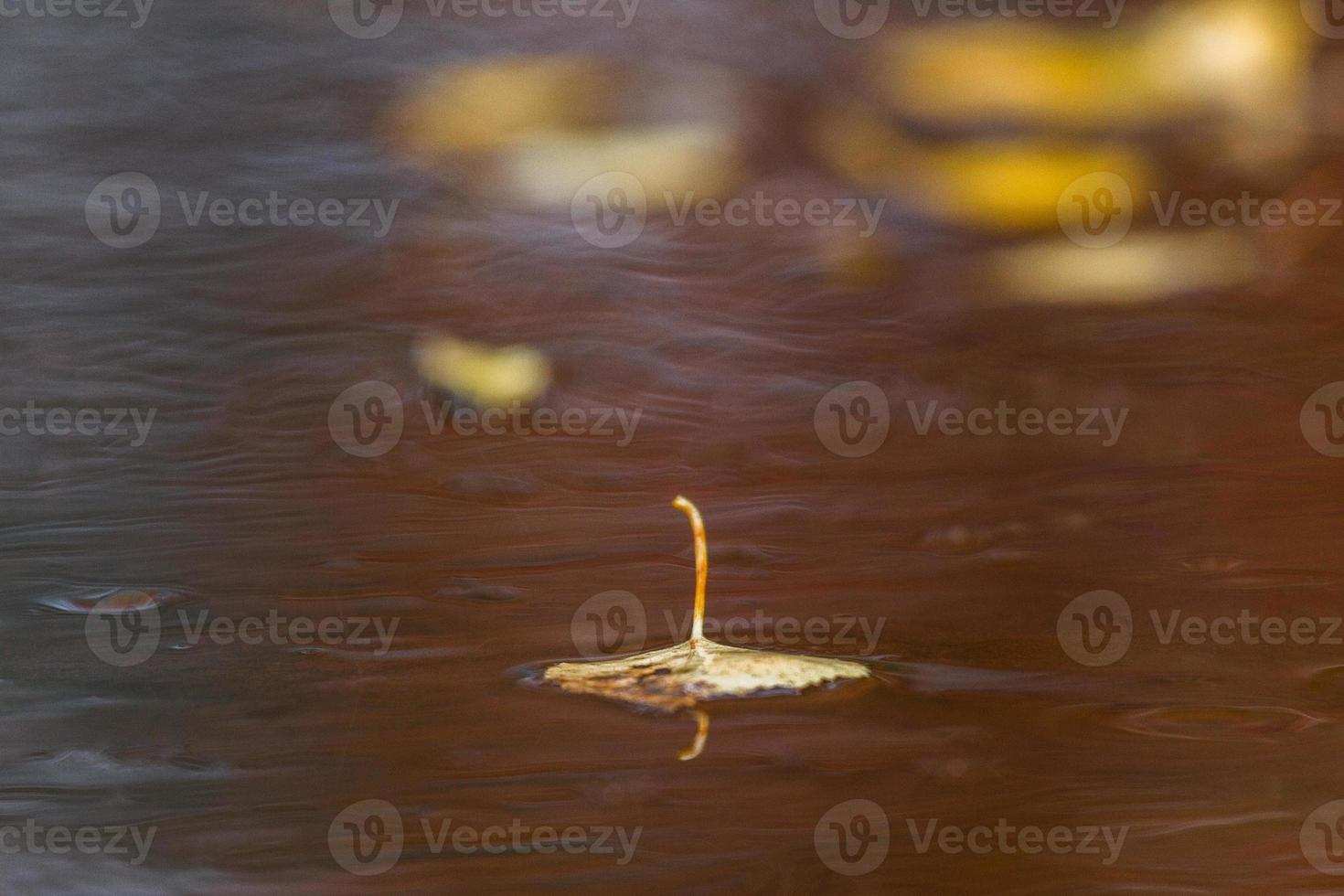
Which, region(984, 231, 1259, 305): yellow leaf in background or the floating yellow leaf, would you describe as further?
region(984, 231, 1259, 305): yellow leaf in background

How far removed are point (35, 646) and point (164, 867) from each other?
0.17 meters

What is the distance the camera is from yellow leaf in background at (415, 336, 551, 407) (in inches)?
24.1

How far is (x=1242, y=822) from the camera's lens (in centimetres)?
52

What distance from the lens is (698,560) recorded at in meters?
0.59

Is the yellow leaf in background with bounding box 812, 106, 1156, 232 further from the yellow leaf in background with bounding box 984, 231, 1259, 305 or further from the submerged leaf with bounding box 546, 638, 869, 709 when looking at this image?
the submerged leaf with bounding box 546, 638, 869, 709

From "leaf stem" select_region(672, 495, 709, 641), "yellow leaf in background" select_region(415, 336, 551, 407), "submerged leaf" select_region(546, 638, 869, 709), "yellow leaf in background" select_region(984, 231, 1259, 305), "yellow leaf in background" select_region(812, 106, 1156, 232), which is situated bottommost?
"submerged leaf" select_region(546, 638, 869, 709)

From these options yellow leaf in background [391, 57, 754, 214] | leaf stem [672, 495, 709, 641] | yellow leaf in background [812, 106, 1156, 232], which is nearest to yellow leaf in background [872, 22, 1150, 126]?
yellow leaf in background [812, 106, 1156, 232]

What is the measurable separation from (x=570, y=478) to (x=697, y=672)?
15 cm

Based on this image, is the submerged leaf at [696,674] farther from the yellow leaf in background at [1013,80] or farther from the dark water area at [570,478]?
the yellow leaf in background at [1013,80]

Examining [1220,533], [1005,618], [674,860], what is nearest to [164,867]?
[674,860]

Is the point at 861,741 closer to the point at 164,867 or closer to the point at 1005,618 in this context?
the point at 1005,618

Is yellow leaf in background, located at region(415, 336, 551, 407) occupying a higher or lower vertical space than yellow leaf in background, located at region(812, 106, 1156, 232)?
lower

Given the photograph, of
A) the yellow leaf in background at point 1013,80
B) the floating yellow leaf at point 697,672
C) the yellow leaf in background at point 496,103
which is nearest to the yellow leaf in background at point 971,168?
the yellow leaf in background at point 1013,80

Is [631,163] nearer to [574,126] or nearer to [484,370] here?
[574,126]
